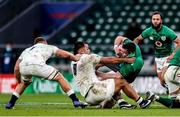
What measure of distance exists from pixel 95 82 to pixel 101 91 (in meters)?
0.25

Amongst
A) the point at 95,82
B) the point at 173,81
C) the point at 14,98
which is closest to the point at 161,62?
the point at 173,81

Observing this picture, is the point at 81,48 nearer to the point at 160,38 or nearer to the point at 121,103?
the point at 121,103

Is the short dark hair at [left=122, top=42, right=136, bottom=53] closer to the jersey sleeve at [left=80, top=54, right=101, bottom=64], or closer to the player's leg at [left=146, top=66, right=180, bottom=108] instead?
the jersey sleeve at [left=80, top=54, right=101, bottom=64]

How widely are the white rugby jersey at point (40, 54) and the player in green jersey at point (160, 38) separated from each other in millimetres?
2939

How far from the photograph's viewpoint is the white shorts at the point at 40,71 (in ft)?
61.0

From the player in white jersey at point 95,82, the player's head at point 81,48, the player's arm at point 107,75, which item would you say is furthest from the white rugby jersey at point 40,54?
the player's arm at point 107,75

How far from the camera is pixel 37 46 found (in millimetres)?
18859

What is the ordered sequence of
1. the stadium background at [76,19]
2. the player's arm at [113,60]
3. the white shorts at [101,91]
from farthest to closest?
the stadium background at [76,19], the white shorts at [101,91], the player's arm at [113,60]

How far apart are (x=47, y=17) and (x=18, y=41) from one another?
204 cm

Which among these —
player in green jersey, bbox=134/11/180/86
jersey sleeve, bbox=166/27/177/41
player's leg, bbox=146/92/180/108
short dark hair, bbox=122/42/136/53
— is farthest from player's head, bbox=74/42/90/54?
jersey sleeve, bbox=166/27/177/41

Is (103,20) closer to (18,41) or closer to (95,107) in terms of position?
(18,41)

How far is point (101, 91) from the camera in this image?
18.1m

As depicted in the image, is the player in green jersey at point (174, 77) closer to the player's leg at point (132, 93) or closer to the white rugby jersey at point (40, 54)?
the player's leg at point (132, 93)

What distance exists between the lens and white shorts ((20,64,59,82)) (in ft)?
61.0
